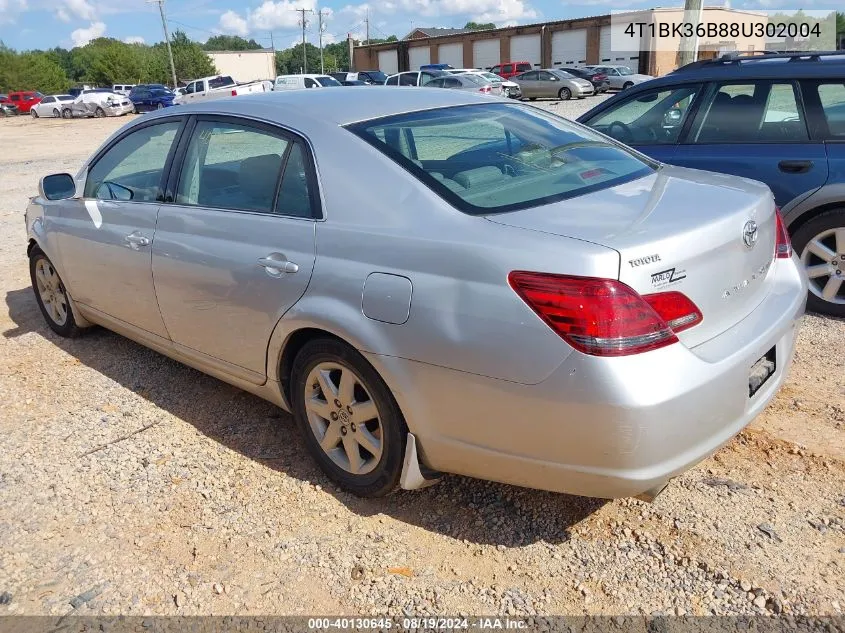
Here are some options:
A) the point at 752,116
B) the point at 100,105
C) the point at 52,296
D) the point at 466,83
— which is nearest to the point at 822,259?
the point at 752,116

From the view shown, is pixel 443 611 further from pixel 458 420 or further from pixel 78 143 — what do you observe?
pixel 78 143

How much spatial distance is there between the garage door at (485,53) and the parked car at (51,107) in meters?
35.2

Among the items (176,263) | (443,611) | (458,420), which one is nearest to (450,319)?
(458,420)

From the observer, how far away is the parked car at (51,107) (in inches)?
1578

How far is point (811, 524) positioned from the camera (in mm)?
2805

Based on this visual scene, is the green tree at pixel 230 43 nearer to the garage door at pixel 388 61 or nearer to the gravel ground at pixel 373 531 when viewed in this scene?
the garage door at pixel 388 61

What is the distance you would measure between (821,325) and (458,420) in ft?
10.6

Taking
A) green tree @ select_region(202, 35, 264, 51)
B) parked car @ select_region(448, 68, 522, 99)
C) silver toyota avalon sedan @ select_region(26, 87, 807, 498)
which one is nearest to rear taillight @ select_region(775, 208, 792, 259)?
silver toyota avalon sedan @ select_region(26, 87, 807, 498)

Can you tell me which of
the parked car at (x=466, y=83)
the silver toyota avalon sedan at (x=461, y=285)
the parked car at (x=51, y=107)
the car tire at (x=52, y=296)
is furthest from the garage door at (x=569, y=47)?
the silver toyota avalon sedan at (x=461, y=285)

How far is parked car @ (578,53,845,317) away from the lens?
4691 mm

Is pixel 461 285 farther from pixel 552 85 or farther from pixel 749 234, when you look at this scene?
pixel 552 85

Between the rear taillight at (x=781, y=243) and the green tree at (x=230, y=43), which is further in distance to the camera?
the green tree at (x=230, y=43)

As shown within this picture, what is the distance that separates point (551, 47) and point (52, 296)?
5836cm

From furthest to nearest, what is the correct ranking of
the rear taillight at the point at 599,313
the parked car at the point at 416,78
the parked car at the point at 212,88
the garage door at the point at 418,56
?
the garage door at the point at 418,56, the parked car at the point at 212,88, the parked car at the point at 416,78, the rear taillight at the point at 599,313
